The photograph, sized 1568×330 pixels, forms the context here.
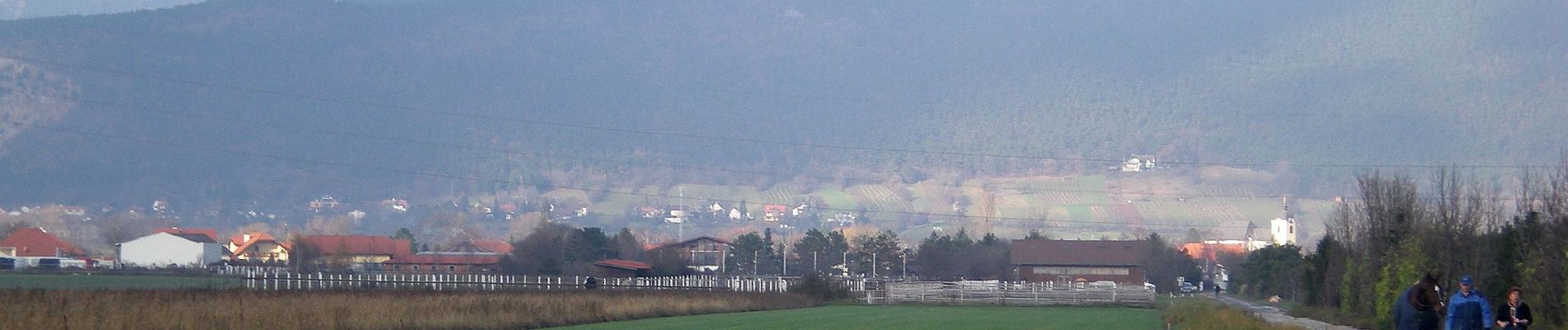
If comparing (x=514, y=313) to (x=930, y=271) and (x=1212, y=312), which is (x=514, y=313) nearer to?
(x=1212, y=312)

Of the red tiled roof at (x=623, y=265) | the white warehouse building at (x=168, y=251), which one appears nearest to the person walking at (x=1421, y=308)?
the red tiled roof at (x=623, y=265)

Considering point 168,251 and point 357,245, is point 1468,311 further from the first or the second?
point 168,251

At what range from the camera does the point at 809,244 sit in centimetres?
12469

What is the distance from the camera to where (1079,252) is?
10531 cm

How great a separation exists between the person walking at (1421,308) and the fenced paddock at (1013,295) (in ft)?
166

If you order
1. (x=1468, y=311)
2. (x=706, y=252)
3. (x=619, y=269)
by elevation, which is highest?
(x=1468, y=311)

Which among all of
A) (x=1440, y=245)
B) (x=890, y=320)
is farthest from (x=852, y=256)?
(x=1440, y=245)

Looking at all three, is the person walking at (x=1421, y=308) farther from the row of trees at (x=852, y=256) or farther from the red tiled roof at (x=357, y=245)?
the red tiled roof at (x=357, y=245)

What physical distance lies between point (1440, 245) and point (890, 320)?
1410cm

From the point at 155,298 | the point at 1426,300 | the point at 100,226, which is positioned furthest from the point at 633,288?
the point at 100,226

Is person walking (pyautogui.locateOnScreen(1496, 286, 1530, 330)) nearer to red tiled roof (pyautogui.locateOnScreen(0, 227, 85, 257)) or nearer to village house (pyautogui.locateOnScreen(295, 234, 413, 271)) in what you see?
village house (pyautogui.locateOnScreen(295, 234, 413, 271))

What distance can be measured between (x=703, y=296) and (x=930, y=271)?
2399 inches

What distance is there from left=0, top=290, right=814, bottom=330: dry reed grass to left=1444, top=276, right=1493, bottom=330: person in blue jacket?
19.4 meters

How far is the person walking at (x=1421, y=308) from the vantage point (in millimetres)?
21328
